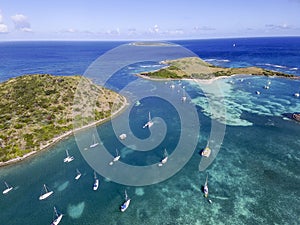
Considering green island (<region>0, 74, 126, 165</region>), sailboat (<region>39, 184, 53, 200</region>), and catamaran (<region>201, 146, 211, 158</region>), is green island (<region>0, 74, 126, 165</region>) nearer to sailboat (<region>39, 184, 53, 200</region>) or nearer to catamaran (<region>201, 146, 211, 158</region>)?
sailboat (<region>39, 184, 53, 200</region>)

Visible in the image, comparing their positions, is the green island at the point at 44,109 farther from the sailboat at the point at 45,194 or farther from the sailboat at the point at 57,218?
the sailboat at the point at 57,218

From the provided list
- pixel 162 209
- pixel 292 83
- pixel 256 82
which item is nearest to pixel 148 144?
pixel 162 209

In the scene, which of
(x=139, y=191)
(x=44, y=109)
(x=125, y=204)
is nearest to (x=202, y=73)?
(x=44, y=109)

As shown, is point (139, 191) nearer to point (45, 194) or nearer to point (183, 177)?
point (183, 177)

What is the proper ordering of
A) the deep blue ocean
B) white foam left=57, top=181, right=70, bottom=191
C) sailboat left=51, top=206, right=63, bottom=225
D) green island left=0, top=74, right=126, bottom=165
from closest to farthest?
sailboat left=51, top=206, right=63, bottom=225 → the deep blue ocean → white foam left=57, top=181, right=70, bottom=191 → green island left=0, top=74, right=126, bottom=165

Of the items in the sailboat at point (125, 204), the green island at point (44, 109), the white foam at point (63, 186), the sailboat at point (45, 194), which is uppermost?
the green island at point (44, 109)

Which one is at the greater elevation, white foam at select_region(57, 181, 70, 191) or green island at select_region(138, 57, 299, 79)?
green island at select_region(138, 57, 299, 79)

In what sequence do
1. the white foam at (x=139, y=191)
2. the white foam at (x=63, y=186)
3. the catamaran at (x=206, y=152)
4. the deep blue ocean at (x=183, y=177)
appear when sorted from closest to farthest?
the deep blue ocean at (x=183, y=177), the white foam at (x=139, y=191), the white foam at (x=63, y=186), the catamaran at (x=206, y=152)

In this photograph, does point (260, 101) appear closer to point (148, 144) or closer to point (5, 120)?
point (148, 144)

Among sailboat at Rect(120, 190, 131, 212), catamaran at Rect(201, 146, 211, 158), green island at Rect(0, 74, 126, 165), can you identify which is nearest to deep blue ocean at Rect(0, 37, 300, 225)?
sailboat at Rect(120, 190, 131, 212)

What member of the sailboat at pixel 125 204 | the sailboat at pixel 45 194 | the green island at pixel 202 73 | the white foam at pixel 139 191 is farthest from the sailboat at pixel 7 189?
the green island at pixel 202 73
